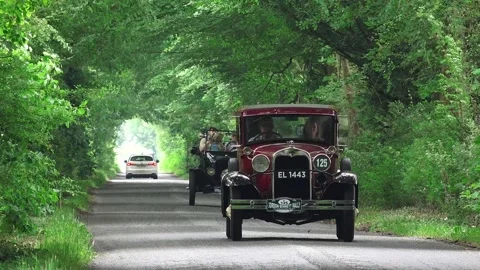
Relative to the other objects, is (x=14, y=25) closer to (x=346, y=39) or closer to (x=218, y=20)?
(x=346, y=39)

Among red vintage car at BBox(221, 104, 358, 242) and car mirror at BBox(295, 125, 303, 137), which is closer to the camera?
red vintage car at BBox(221, 104, 358, 242)

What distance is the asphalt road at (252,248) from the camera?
1822 centimetres

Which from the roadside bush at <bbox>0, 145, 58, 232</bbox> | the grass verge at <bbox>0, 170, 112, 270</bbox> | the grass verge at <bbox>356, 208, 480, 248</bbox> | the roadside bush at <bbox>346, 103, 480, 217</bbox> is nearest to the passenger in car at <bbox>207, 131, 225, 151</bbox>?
the roadside bush at <bbox>346, 103, 480, 217</bbox>

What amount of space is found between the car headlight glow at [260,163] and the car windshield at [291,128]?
0.93 m

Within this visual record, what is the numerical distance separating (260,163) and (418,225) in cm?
509

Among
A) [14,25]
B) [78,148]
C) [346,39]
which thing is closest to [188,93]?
[78,148]

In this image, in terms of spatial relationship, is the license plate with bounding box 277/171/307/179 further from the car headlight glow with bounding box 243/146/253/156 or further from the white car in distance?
→ the white car in distance

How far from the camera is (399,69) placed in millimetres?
37312

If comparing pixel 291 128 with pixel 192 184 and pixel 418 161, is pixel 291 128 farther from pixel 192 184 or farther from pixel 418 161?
pixel 192 184

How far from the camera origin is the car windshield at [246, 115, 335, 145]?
24609 mm

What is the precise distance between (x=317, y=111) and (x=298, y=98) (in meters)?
29.1

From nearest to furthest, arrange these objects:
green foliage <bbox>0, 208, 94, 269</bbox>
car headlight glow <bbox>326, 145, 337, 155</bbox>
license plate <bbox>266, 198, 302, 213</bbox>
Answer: green foliage <bbox>0, 208, 94, 269</bbox>
license plate <bbox>266, 198, 302, 213</bbox>
car headlight glow <bbox>326, 145, 337, 155</bbox>

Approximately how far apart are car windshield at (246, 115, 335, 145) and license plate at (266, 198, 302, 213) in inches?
64.0

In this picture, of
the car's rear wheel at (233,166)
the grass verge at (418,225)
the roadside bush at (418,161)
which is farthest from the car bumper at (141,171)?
the car's rear wheel at (233,166)
